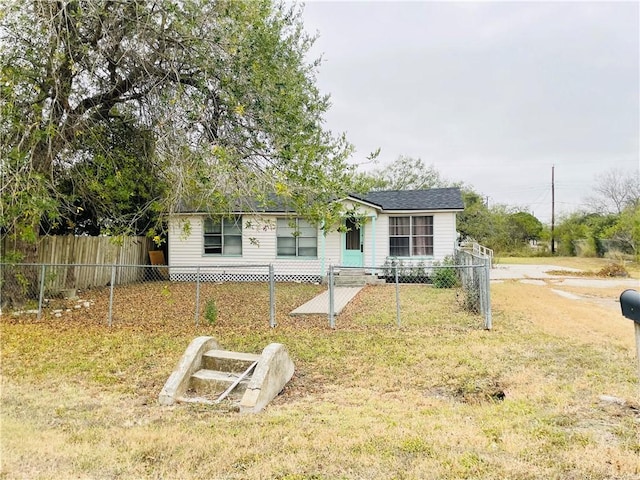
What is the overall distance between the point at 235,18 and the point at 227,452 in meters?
7.03

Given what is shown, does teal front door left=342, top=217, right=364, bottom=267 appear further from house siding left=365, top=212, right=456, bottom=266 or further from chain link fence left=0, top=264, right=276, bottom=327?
chain link fence left=0, top=264, right=276, bottom=327

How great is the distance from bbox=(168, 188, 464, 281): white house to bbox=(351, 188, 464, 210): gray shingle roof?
4 centimetres

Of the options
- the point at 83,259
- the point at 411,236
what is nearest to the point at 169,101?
the point at 83,259

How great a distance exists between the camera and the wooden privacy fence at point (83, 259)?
1177cm

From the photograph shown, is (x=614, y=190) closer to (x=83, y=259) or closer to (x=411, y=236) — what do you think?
(x=411, y=236)

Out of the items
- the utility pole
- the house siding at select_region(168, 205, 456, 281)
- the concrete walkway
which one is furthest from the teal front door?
the utility pole

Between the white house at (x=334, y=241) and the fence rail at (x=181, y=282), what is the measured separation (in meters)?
0.45

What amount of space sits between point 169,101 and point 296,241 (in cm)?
933

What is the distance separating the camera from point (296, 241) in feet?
53.0

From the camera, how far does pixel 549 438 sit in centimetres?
317

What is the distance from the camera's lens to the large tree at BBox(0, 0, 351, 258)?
7039mm

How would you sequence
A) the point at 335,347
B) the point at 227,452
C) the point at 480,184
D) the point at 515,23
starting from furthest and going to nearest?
the point at 480,184 < the point at 515,23 < the point at 335,347 < the point at 227,452

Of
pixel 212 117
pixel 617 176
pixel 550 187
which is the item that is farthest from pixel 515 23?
pixel 617 176

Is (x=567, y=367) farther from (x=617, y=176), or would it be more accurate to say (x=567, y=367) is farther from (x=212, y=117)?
(x=617, y=176)
